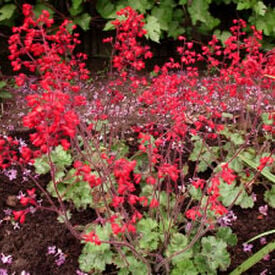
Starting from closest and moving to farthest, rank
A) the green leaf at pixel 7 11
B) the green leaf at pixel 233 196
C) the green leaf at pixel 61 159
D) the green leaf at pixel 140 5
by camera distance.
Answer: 1. the green leaf at pixel 233 196
2. the green leaf at pixel 61 159
3. the green leaf at pixel 7 11
4. the green leaf at pixel 140 5

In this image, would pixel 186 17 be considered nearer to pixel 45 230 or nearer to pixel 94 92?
pixel 94 92

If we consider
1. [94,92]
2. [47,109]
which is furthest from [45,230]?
[94,92]

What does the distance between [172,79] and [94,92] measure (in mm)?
2826

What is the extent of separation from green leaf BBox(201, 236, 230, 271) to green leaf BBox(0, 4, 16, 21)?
14.7ft

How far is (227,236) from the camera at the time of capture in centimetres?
272

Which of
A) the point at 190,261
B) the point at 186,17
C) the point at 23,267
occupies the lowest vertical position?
the point at 23,267

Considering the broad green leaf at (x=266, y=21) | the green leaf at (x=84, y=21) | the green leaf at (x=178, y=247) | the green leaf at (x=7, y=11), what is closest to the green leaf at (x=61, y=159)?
the green leaf at (x=178, y=247)

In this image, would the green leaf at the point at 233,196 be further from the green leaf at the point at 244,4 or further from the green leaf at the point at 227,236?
the green leaf at the point at 244,4

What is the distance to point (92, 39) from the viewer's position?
6742 millimetres

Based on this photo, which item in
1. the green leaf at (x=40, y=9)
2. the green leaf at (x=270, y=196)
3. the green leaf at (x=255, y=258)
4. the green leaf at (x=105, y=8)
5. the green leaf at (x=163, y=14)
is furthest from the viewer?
the green leaf at (x=163, y=14)

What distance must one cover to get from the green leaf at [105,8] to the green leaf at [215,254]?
4345 mm

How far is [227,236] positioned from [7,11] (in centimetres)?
458

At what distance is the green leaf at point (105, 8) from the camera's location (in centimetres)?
A: 611

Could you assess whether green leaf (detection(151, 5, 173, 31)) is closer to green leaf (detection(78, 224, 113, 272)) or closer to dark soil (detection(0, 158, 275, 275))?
dark soil (detection(0, 158, 275, 275))
